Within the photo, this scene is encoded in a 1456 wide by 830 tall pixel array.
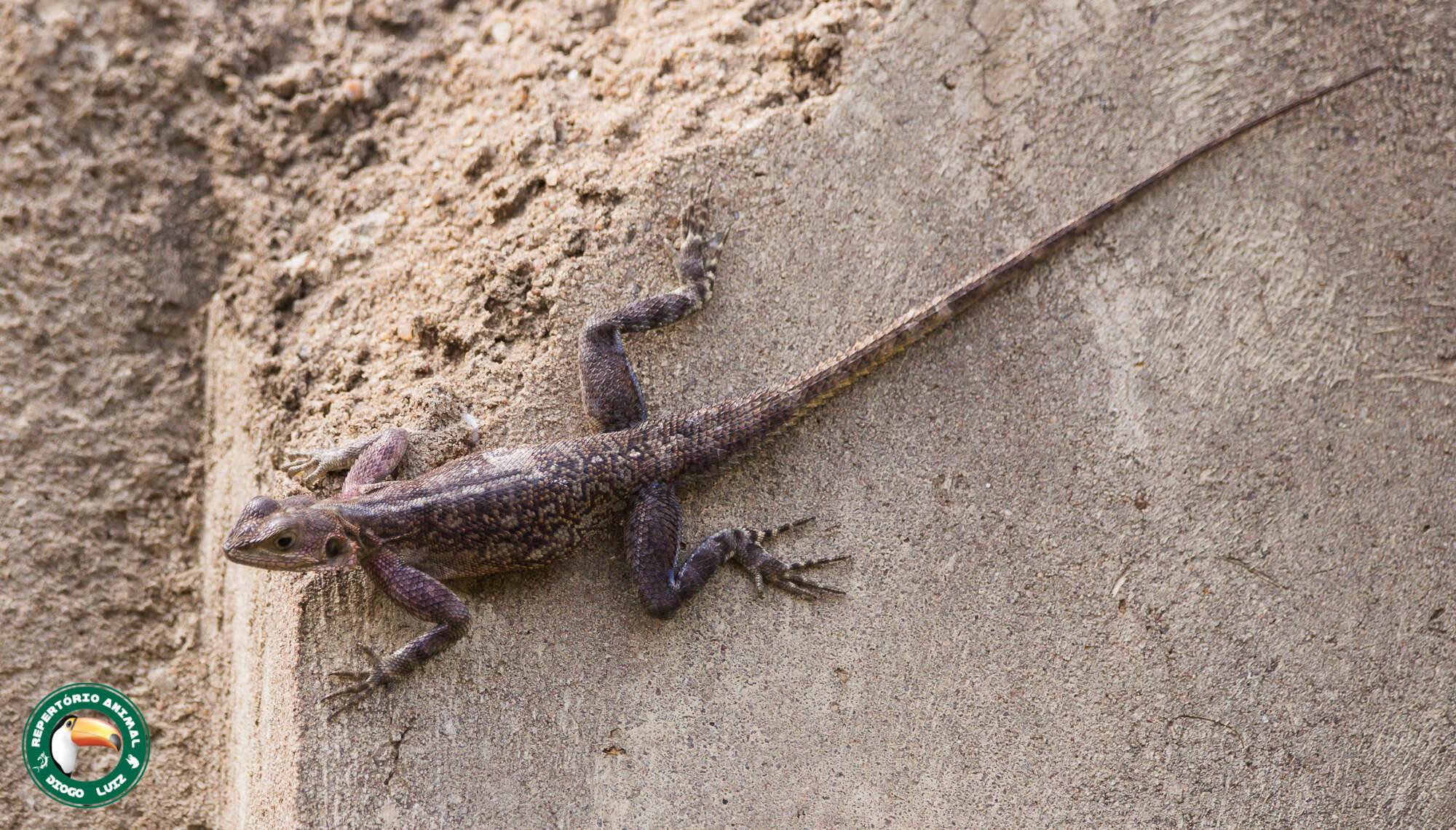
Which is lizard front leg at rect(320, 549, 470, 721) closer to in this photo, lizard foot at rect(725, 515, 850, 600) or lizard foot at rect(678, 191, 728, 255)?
lizard foot at rect(725, 515, 850, 600)

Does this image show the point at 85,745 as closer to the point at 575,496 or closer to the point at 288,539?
the point at 288,539

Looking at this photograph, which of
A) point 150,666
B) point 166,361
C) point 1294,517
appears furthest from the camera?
point 166,361

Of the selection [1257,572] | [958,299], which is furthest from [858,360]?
[1257,572]

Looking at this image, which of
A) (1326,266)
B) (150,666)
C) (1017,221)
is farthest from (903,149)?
(150,666)

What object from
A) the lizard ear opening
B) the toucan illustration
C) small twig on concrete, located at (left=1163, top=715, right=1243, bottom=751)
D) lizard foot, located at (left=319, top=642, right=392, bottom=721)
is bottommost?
small twig on concrete, located at (left=1163, top=715, right=1243, bottom=751)

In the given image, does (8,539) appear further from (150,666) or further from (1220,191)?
(1220,191)

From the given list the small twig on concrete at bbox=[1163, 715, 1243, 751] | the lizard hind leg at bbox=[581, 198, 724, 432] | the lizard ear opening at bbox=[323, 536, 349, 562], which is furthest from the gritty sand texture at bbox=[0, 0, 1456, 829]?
the lizard ear opening at bbox=[323, 536, 349, 562]
